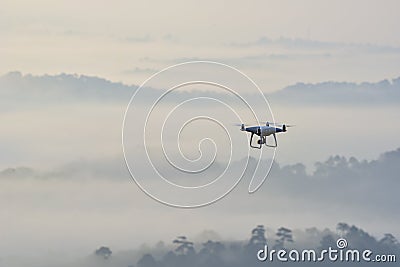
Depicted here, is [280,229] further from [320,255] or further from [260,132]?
[260,132]

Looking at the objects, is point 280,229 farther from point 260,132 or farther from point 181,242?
point 260,132

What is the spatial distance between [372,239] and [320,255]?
2189 mm

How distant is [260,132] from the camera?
94.6 feet

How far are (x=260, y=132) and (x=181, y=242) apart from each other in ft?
46.5

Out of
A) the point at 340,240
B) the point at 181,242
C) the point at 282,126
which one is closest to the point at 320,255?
the point at 340,240

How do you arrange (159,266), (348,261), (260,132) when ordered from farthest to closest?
Answer: 1. (348,261)
2. (159,266)
3. (260,132)

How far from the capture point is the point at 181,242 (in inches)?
1670

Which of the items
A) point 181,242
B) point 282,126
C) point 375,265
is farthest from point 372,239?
point 282,126

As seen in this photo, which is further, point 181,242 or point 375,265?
point 375,265

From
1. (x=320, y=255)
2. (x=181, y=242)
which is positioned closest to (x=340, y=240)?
(x=320, y=255)

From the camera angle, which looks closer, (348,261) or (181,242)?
(181,242)

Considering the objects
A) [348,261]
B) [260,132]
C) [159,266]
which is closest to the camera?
[260,132]

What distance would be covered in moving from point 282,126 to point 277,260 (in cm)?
1571

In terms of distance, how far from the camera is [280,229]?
42938 mm
